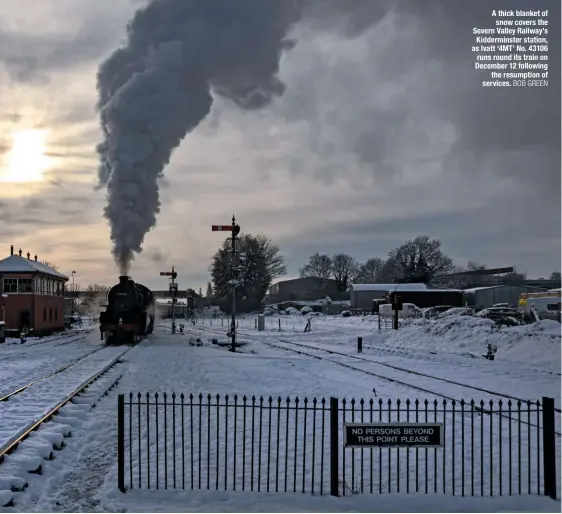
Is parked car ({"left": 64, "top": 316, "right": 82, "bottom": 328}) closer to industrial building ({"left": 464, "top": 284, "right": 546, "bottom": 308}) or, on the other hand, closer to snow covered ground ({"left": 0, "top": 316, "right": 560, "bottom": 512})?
snow covered ground ({"left": 0, "top": 316, "right": 560, "bottom": 512})

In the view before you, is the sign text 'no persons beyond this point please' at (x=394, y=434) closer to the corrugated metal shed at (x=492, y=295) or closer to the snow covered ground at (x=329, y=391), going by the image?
the snow covered ground at (x=329, y=391)

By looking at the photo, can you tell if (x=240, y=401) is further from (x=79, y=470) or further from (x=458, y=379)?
(x=458, y=379)

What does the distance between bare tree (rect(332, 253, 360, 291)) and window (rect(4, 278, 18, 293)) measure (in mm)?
79725

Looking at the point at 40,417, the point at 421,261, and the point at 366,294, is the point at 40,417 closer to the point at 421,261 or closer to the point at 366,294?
the point at 366,294

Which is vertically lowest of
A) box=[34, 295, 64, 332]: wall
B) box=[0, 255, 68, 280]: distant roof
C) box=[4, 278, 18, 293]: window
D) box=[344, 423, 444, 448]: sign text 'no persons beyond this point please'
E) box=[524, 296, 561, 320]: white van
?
box=[34, 295, 64, 332]: wall

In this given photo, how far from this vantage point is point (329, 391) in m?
15.7

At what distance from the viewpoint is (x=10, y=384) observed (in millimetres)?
18047

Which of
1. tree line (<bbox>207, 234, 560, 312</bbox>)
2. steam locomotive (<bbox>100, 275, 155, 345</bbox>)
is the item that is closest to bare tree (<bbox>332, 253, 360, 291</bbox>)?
tree line (<bbox>207, 234, 560, 312</bbox>)

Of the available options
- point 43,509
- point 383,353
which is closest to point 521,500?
point 43,509

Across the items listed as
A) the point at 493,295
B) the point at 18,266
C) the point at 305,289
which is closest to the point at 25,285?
the point at 18,266

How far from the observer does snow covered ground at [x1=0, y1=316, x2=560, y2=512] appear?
25.2 feet

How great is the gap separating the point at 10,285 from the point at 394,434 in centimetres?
4584

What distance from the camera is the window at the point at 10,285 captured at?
48.1 meters

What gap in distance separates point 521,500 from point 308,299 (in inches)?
4193
